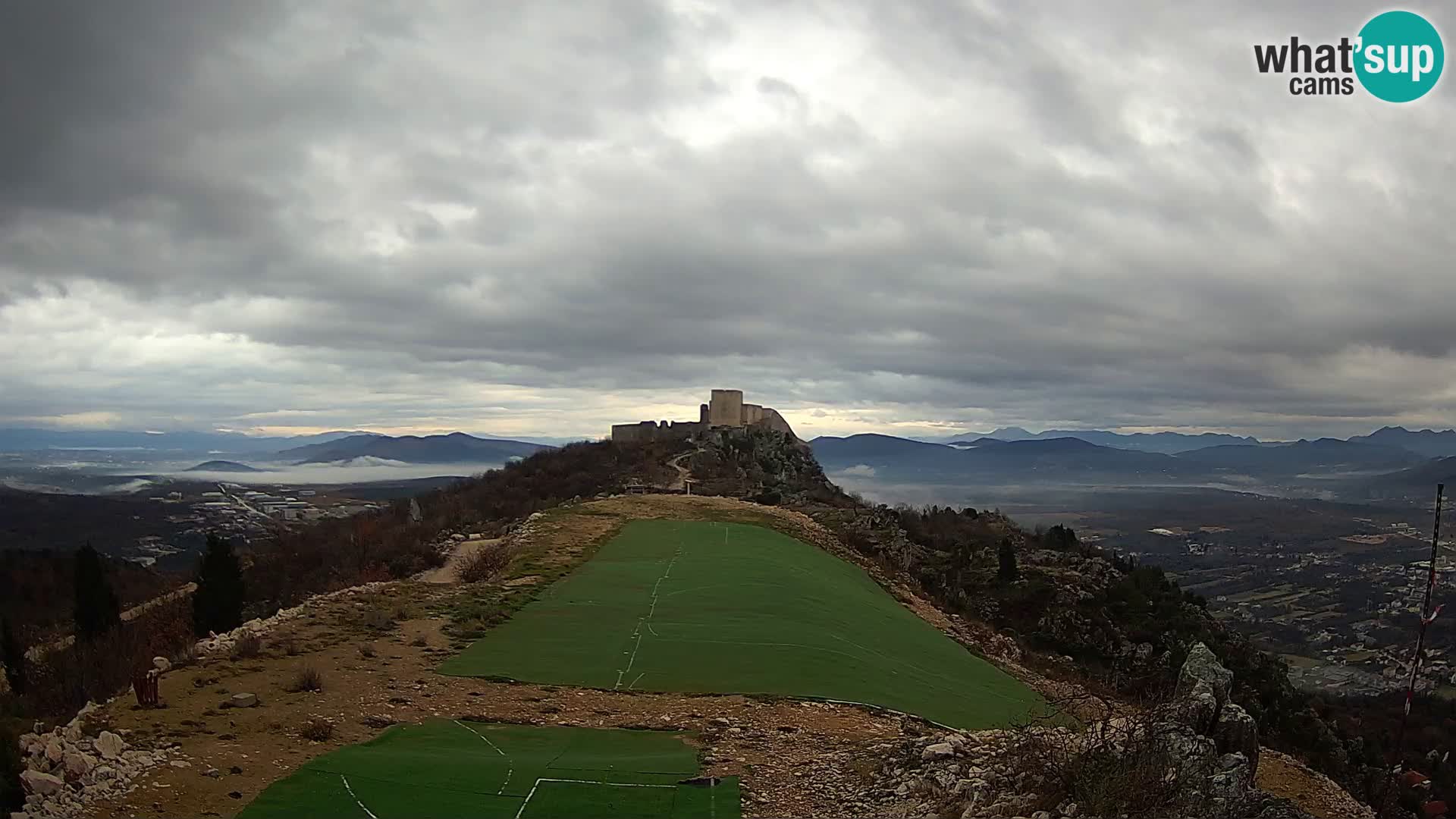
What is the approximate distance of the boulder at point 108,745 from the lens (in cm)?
880

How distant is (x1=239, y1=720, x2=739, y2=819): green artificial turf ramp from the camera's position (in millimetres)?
8570

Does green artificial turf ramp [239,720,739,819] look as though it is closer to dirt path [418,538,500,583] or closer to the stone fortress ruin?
dirt path [418,538,500,583]

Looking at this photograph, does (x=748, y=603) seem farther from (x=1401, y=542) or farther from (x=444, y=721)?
(x=1401, y=542)

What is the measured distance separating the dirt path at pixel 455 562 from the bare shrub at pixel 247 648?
922 cm

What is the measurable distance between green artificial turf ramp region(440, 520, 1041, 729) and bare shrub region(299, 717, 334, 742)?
3.70m

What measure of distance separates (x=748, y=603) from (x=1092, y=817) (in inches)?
549

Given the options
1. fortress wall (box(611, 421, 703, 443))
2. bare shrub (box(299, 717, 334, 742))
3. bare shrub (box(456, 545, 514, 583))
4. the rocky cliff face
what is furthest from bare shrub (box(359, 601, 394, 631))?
fortress wall (box(611, 421, 703, 443))

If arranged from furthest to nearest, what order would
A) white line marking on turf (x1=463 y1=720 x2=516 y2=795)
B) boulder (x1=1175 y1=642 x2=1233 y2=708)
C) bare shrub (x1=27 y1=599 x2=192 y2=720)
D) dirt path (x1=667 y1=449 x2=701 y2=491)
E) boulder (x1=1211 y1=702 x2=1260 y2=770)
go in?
dirt path (x1=667 y1=449 x2=701 y2=491)
bare shrub (x1=27 y1=599 x2=192 y2=720)
boulder (x1=1175 y1=642 x2=1233 y2=708)
white line marking on turf (x1=463 y1=720 x2=516 y2=795)
boulder (x1=1211 y1=702 x2=1260 y2=770)

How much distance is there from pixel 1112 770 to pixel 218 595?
972 inches

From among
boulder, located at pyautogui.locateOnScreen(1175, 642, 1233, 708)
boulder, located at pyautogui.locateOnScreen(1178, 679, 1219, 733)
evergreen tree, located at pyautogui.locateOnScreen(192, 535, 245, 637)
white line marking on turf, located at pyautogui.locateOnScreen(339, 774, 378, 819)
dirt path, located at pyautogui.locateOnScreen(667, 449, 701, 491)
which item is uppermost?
dirt path, located at pyautogui.locateOnScreen(667, 449, 701, 491)

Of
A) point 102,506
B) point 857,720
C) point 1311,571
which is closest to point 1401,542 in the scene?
point 1311,571

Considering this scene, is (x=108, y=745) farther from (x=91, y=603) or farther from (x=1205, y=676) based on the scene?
(x=91, y=603)

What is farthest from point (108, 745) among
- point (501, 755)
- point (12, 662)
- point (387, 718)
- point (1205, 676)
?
point (12, 662)

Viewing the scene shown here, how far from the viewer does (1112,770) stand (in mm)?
7578
